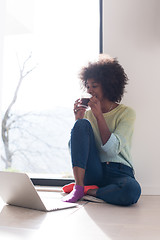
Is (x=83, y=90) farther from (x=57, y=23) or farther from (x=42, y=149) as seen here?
(x=42, y=149)

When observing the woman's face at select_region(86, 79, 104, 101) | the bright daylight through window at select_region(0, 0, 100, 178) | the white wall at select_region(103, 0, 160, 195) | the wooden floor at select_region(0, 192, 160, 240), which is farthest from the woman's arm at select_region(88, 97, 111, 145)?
the bright daylight through window at select_region(0, 0, 100, 178)

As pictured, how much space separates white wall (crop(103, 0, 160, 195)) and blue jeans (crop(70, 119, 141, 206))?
1.04 feet

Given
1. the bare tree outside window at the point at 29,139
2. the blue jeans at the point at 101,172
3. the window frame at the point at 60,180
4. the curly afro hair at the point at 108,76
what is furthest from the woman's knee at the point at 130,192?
the bare tree outside window at the point at 29,139

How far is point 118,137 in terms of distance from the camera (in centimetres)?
171

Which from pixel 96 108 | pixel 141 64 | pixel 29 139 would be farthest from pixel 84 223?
pixel 29 139

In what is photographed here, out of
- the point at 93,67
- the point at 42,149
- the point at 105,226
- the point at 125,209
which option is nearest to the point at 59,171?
the point at 42,149

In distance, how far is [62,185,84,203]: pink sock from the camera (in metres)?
1.57

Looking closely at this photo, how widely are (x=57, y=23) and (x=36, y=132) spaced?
1.01 metres

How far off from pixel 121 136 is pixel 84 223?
2.21 feet

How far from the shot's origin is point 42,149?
295 cm

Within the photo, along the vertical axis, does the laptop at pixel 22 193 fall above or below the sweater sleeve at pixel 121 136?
below

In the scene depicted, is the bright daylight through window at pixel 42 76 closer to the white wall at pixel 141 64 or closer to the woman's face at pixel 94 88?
the white wall at pixel 141 64

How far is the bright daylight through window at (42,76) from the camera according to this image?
8.39ft

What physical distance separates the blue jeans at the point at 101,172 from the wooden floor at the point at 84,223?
0.06m
